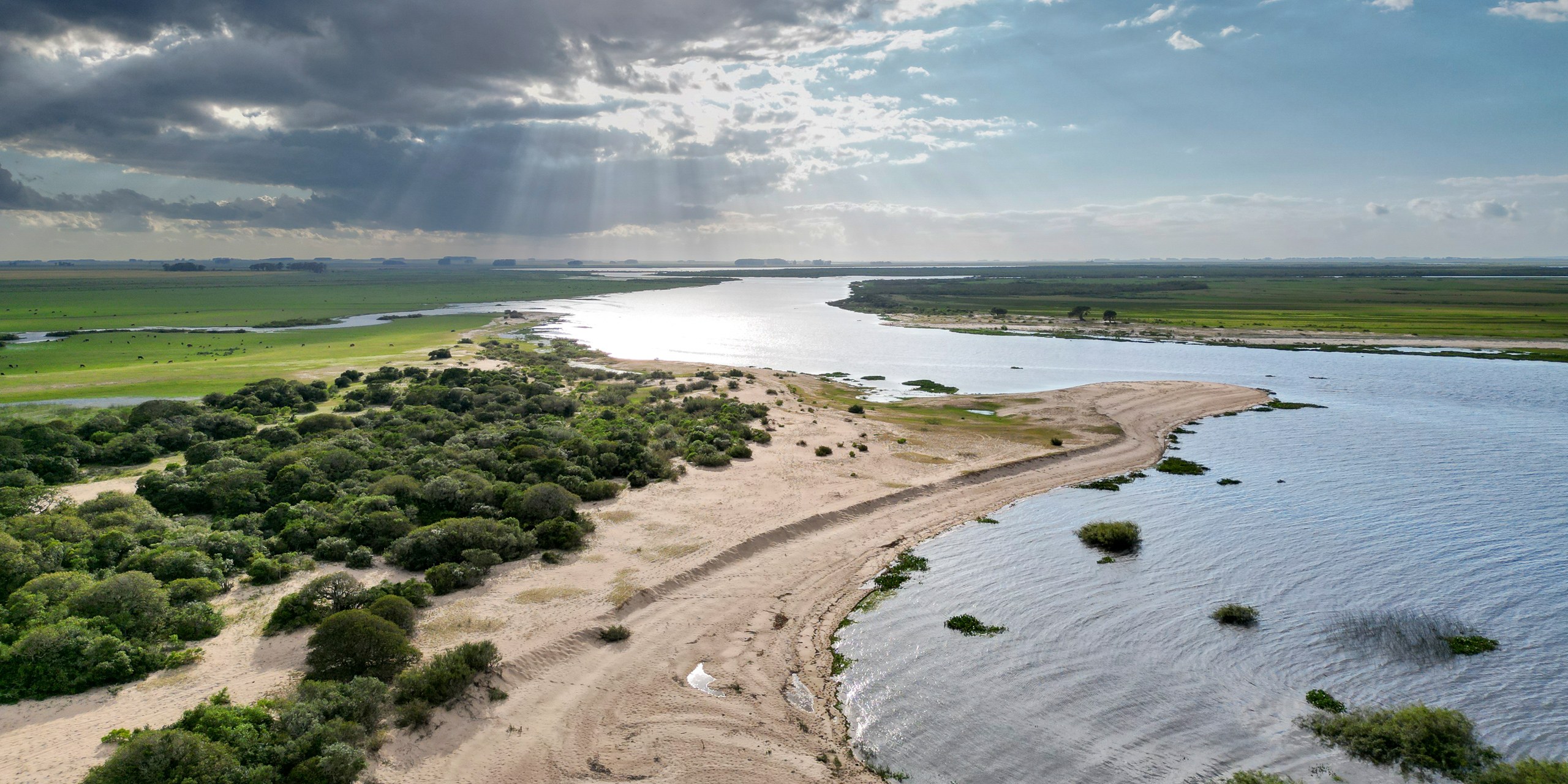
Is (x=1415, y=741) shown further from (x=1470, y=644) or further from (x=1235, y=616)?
(x=1470, y=644)

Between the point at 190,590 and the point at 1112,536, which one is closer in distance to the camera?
the point at 190,590

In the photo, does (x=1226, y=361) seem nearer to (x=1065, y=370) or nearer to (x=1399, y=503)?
(x=1065, y=370)

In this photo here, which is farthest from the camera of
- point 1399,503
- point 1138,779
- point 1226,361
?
A: point 1226,361

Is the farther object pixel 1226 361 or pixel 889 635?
pixel 1226 361

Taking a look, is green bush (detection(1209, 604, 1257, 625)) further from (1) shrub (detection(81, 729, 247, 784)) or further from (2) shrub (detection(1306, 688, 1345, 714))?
(1) shrub (detection(81, 729, 247, 784))

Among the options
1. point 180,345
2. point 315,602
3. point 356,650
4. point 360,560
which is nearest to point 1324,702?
point 356,650

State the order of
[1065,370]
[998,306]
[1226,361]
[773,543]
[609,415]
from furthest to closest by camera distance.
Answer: [998,306], [1226,361], [1065,370], [609,415], [773,543]

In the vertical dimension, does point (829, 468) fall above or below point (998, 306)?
below

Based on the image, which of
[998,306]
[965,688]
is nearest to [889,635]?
[965,688]
